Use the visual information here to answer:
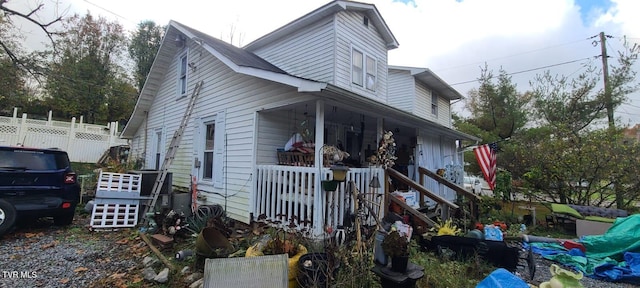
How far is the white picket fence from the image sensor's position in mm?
13438

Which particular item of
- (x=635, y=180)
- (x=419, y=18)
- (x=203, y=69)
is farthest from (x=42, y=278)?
(x=419, y=18)

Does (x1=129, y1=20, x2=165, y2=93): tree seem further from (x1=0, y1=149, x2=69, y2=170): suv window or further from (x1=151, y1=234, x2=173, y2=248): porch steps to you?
(x1=151, y1=234, x2=173, y2=248): porch steps

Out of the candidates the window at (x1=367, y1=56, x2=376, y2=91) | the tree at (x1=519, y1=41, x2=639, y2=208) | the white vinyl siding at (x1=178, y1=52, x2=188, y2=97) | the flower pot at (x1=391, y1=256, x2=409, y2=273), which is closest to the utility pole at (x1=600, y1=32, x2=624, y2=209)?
the tree at (x1=519, y1=41, x2=639, y2=208)

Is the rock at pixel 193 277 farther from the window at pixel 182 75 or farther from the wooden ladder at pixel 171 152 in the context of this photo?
the window at pixel 182 75

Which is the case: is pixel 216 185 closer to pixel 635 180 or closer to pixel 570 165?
pixel 570 165

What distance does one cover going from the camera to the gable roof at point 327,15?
305 inches

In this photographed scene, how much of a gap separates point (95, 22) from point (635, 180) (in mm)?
30348

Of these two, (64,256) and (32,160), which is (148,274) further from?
(32,160)

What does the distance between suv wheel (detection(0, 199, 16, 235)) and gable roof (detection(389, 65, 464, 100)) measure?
13004 mm

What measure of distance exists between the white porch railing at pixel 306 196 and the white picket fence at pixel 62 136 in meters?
11.8

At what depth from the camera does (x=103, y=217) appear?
5777mm

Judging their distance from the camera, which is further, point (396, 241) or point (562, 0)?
point (562, 0)

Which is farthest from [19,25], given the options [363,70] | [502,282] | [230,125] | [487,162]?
[487,162]

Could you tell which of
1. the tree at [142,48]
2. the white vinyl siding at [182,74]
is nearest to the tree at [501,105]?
the white vinyl siding at [182,74]
